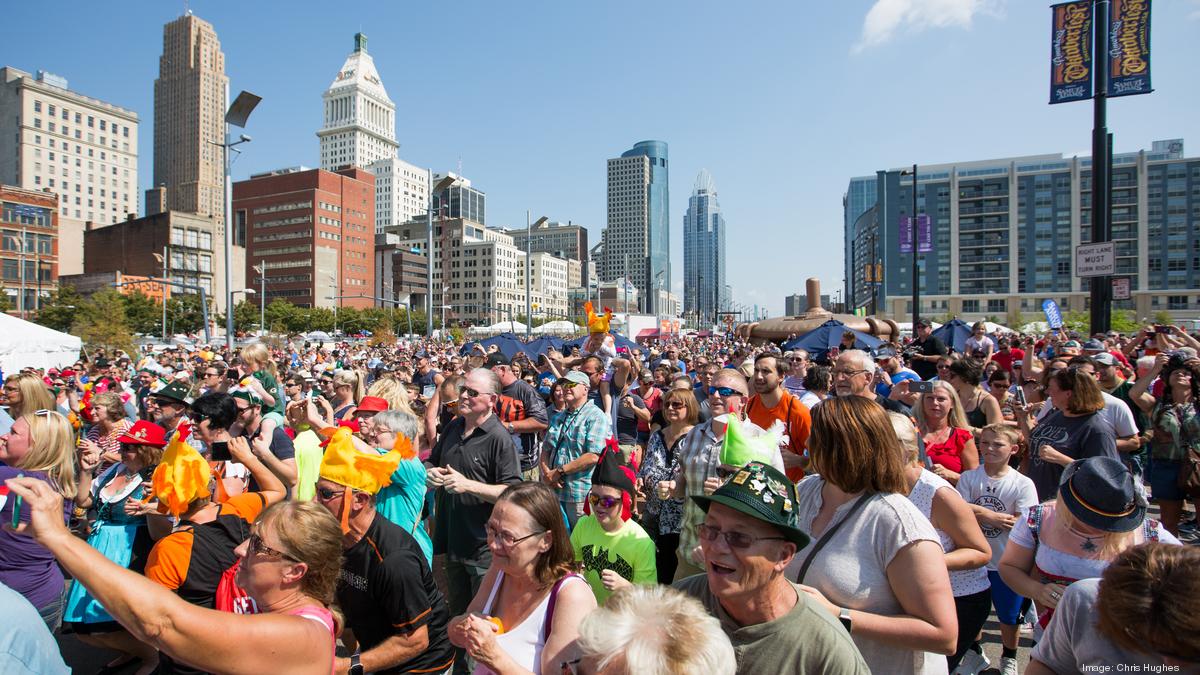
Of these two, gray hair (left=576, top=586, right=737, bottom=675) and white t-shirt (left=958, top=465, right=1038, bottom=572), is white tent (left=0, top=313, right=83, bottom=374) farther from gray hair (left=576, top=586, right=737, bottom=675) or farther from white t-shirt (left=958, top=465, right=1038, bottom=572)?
white t-shirt (left=958, top=465, right=1038, bottom=572)

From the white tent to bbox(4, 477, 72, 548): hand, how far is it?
1948cm

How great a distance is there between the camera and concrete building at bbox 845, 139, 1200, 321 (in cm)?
9038

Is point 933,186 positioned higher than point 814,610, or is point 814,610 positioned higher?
point 933,186

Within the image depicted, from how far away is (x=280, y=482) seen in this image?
158 inches

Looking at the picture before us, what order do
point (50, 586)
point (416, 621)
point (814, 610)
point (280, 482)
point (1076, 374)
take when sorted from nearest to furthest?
point (814, 610) → point (416, 621) → point (50, 586) → point (280, 482) → point (1076, 374)

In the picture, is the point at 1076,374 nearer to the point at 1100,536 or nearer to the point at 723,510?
the point at 1100,536

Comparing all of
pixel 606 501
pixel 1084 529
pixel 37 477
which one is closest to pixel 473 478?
pixel 606 501

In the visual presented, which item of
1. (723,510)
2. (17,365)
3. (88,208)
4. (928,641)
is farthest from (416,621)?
(88,208)

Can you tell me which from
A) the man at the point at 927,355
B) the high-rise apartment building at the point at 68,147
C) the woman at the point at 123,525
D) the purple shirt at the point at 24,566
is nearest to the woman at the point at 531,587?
the woman at the point at 123,525

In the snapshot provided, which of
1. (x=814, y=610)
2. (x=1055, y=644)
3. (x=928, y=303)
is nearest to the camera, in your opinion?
(x=814, y=610)

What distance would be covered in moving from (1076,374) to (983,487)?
1.32 m

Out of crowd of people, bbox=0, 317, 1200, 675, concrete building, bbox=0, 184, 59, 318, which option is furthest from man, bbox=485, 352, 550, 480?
concrete building, bbox=0, 184, 59, 318

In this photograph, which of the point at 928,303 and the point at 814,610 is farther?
the point at 928,303

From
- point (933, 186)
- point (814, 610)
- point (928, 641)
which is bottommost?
point (928, 641)
